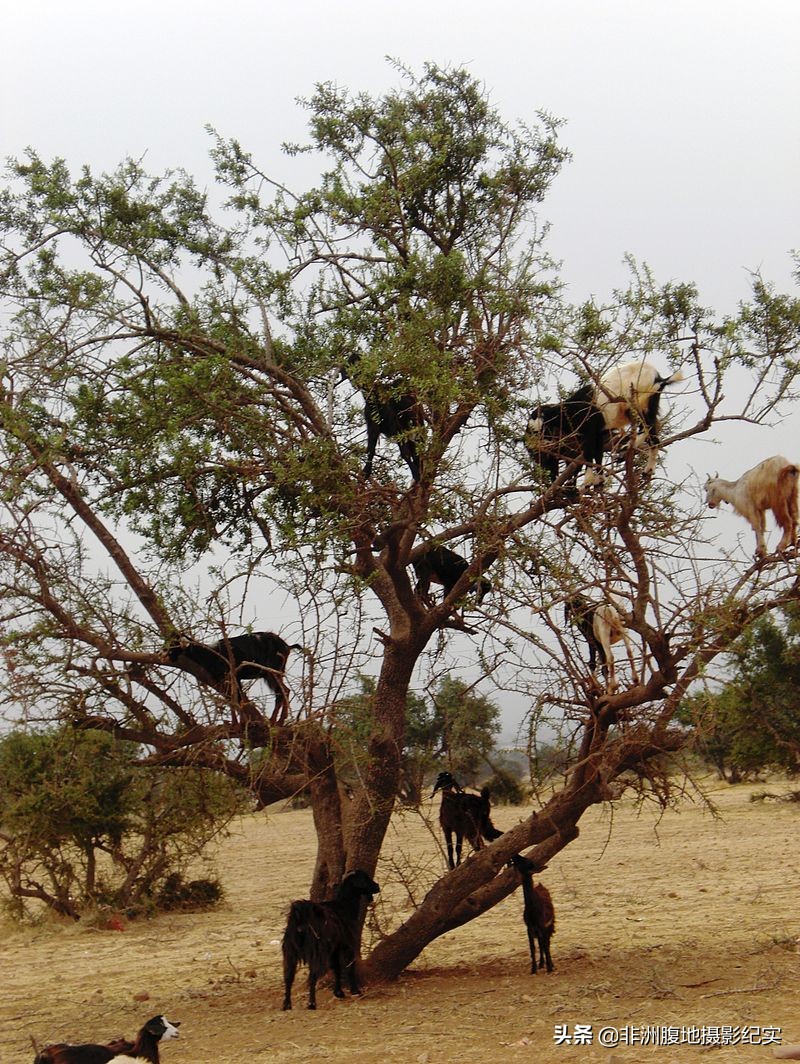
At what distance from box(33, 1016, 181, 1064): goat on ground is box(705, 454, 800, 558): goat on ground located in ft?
13.3

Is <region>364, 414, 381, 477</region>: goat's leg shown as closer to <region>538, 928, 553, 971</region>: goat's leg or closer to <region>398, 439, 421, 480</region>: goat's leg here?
<region>398, 439, 421, 480</region>: goat's leg

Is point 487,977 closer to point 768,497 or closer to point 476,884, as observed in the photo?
point 476,884

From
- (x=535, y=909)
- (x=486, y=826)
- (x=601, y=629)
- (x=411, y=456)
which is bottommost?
(x=535, y=909)

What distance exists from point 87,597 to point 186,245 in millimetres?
2747

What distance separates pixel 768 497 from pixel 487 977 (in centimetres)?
349

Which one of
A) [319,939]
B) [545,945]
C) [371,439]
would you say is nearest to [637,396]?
[371,439]

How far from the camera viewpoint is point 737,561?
5785mm

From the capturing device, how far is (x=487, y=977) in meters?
7.03

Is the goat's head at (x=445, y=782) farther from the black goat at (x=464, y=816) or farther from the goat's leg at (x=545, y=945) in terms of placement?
the goat's leg at (x=545, y=945)

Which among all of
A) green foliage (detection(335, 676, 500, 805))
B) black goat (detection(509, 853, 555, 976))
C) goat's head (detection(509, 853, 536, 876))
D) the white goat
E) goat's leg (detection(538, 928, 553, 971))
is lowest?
goat's leg (detection(538, 928, 553, 971))

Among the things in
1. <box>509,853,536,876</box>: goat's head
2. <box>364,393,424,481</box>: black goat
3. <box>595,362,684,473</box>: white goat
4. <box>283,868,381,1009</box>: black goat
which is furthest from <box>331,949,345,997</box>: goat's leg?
<box>595,362,684,473</box>: white goat

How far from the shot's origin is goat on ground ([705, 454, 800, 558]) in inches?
261

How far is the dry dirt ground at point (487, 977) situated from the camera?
17.6 ft

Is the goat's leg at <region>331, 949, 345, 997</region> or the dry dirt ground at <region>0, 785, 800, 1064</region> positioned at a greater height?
the goat's leg at <region>331, 949, 345, 997</region>
